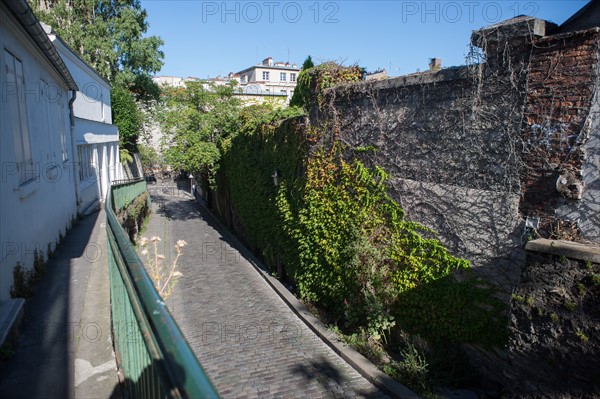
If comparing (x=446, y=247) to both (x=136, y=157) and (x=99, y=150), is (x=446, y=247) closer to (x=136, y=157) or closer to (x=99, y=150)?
(x=99, y=150)

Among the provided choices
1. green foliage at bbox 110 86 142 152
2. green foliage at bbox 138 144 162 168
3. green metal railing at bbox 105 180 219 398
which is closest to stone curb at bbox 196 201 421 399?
green metal railing at bbox 105 180 219 398

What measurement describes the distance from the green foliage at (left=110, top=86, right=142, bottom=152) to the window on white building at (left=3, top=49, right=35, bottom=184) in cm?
2026

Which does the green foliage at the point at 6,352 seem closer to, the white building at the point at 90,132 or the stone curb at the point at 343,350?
the stone curb at the point at 343,350

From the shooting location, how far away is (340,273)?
7.77 meters

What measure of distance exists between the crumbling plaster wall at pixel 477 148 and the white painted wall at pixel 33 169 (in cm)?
554

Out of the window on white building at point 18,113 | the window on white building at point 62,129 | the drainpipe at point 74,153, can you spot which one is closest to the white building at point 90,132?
the drainpipe at point 74,153

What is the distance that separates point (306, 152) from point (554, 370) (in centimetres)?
603

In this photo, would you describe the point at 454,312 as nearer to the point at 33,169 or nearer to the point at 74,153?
the point at 33,169

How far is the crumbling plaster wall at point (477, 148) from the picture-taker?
489cm

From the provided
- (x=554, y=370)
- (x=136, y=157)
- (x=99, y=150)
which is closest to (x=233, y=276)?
(x=554, y=370)

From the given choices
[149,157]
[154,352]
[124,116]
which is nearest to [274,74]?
[149,157]

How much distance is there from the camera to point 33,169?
6566 millimetres

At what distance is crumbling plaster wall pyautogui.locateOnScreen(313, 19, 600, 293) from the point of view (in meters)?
4.89

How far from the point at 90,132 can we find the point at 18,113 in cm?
1010
